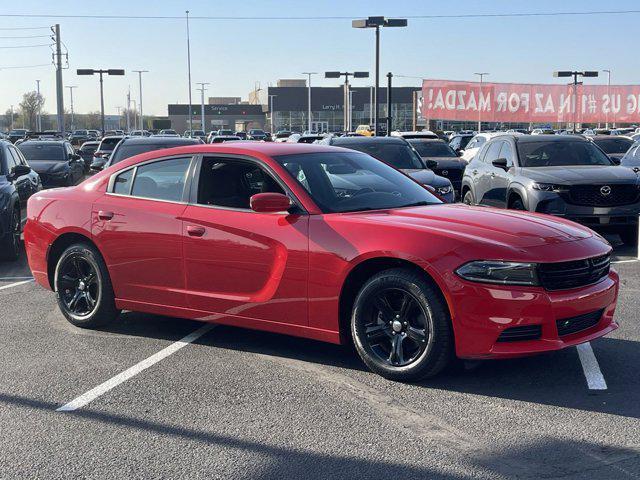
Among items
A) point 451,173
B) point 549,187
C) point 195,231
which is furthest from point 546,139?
point 195,231

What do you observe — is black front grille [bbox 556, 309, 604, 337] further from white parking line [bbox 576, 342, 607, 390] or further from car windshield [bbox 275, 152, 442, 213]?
car windshield [bbox 275, 152, 442, 213]

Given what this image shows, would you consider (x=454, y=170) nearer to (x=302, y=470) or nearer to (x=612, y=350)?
(x=612, y=350)

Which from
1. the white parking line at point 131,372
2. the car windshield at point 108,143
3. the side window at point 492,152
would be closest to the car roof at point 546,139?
the side window at point 492,152

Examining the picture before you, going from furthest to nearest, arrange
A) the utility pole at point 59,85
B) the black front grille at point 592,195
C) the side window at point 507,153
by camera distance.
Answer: the utility pole at point 59,85 < the side window at point 507,153 < the black front grille at point 592,195

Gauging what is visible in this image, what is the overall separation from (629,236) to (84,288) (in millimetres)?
7798

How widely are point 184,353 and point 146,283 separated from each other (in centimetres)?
70

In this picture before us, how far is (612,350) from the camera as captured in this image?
18.7 feet

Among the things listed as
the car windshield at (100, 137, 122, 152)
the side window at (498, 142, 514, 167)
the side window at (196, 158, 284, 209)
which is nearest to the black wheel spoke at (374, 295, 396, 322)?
the side window at (196, 158, 284, 209)

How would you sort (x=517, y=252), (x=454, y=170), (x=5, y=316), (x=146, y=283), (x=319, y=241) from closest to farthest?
(x=517, y=252) → (x=319, y=241) → (x=146, y=283) → (x=5, y=316) → (x=454, y=170)

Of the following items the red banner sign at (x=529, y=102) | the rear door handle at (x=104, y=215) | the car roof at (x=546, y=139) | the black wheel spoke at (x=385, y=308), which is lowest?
the black wheel spoke at (x=385, y=308)

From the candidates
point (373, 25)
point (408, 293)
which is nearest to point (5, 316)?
point (408, 293)

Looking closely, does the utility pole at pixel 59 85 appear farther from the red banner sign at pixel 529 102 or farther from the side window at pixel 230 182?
the side window at pixel 230 182

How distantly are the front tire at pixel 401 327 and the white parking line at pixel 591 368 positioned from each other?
37.5 inches

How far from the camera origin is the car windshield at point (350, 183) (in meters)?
5.61
